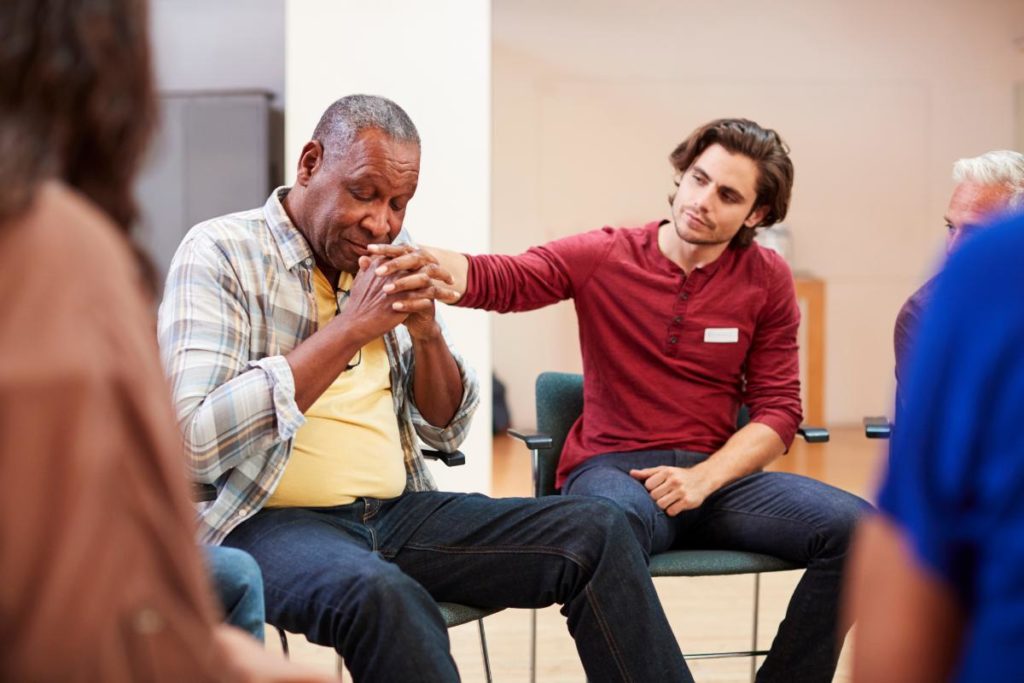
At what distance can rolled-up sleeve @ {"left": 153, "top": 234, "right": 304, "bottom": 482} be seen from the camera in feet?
6.25

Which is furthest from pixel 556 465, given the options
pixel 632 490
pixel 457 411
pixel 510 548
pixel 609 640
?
pixel 609 640

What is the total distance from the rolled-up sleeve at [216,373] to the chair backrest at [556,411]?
96 cm

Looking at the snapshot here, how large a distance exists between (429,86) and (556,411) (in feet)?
6.46

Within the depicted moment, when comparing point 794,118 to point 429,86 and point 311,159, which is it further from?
point 311,159

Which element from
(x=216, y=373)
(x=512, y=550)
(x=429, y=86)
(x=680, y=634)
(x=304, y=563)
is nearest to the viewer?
(x=304, y=563)

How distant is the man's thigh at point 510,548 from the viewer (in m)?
2.04

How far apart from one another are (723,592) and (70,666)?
3.43m

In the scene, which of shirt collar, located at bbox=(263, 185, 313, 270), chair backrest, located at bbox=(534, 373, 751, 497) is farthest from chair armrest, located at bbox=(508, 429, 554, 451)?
shirt collar, located at bbox=(263, 185, 313, 270)

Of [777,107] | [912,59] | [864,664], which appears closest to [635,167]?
[777,107]

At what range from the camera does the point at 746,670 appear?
3.15 meters

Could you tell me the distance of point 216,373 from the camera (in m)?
1.97

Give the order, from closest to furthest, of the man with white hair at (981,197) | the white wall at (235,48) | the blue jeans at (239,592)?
the blue jeans at (239,592), the man with white hair at (981,197), the white wall at (235,48)

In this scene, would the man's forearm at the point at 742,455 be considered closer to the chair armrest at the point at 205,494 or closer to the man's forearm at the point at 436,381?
the man's forearm at the point at 436,381

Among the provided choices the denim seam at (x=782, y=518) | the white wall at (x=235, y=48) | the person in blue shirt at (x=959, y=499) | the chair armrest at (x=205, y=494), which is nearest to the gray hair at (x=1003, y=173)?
the denim seam at (x=782, y=518)
